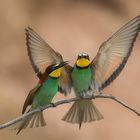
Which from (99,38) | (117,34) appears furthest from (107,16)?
(117,34)

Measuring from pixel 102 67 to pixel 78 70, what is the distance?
0.26ft

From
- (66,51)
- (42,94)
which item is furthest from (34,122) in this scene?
(66,51)

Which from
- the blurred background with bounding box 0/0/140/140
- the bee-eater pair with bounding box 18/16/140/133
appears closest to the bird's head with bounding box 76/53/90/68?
the bee-eater pair with bounding box 18/16/140/133

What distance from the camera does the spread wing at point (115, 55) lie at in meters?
1.36

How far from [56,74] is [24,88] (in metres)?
2.31

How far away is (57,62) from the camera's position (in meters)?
1.32

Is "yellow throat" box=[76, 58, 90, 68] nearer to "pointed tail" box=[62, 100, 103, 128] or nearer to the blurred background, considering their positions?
"pointed tail" box=[62, 100, 103, 128]

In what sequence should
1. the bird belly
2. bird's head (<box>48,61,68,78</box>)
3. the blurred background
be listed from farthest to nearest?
1. the blurred background
2. the bird belly
3. bird's head (<box>48,61,68,78</box>)

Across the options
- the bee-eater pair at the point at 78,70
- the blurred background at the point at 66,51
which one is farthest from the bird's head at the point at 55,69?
the blurred background at the point at 66,51

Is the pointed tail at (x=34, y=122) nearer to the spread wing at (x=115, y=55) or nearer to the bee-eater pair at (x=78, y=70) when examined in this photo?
the bee-eater pair at (x=78, y=70)

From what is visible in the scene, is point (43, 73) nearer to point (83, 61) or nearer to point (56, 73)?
point (56, 73)

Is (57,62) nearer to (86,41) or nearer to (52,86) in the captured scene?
(52,86)

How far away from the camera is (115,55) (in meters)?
1.43

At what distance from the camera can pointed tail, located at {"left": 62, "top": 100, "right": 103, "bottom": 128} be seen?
56.8 inches
